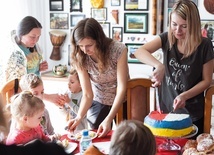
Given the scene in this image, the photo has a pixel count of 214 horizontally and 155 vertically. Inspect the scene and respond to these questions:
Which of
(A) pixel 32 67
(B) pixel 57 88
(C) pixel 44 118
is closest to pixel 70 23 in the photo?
(B) pixel 57 88

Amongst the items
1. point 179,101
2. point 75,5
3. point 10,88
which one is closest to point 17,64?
point 10,88

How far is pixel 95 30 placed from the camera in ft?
6.37

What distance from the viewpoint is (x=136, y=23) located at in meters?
3.59

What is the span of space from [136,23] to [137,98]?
156cm

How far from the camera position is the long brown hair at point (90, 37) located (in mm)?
1921

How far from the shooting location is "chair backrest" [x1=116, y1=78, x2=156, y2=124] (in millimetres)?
2193

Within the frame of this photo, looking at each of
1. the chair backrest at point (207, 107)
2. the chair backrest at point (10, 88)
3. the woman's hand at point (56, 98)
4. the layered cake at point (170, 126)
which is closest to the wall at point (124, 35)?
the woman's hand at point (56, 98)

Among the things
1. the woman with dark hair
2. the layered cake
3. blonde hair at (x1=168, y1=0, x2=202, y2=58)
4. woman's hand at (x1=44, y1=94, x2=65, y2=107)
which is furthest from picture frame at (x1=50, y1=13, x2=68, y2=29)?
the layered cake

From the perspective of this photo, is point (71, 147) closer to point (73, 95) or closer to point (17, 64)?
point (73, 95)

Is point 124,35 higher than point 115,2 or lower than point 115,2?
lower

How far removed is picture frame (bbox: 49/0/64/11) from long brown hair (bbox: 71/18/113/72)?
2.02 m

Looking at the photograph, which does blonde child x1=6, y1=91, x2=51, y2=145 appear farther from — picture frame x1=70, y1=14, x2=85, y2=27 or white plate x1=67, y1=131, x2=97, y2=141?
picture frame x1=70, y1=14, x2=85, y2=27

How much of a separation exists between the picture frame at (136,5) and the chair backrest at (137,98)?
1.52 meters

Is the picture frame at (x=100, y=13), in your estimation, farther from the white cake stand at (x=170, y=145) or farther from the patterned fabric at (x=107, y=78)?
the white cake stand at (x=170, y=145)
